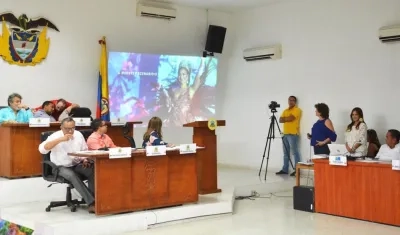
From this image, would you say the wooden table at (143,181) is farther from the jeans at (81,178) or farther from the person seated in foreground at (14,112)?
the person seated in foreground at (14,112)

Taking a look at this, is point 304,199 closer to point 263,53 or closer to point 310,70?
point 310,70

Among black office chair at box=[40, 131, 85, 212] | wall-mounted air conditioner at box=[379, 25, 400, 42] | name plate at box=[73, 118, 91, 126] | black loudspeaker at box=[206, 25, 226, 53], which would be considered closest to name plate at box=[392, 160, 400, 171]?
wall-mounted air conditioner at box=[379, 25, 400, 42]

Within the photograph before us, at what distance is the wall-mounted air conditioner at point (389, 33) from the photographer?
7562mm

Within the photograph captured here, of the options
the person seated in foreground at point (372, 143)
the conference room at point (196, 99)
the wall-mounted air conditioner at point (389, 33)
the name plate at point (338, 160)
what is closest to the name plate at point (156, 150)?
the conference room at point (196, 99)

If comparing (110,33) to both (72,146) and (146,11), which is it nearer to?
(146,11)

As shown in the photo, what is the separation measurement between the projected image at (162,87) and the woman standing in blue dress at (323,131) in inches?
112

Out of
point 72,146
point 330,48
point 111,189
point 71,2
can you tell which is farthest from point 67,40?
point 330,48

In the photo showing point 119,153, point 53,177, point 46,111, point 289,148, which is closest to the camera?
point 119,153

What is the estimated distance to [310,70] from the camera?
8.95 meters

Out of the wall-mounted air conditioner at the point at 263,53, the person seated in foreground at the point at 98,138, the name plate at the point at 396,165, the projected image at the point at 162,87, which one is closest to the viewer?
the name plate at the point at 396,165

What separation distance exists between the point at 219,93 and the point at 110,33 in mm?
2811

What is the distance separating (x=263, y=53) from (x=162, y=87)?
1.99 m

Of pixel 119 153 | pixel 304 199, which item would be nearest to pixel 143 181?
pixel 119 153

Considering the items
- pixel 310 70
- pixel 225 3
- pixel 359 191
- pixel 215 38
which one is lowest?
pixel 359 191
